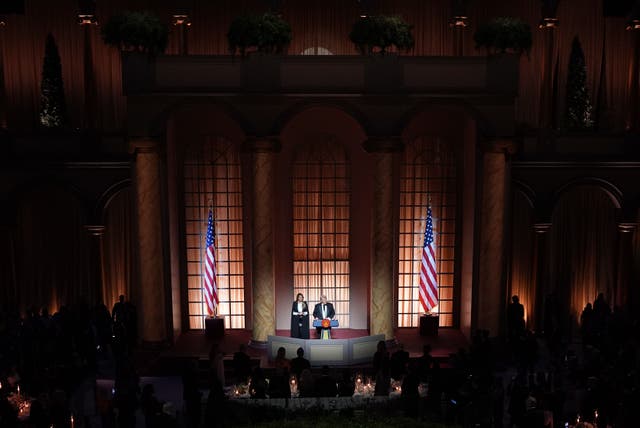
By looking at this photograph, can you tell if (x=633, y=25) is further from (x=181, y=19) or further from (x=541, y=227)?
(x=181, y=19)

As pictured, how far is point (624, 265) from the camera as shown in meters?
21.9

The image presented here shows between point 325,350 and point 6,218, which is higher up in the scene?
point 6,218

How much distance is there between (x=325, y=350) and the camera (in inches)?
730

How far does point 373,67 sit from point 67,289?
11.9 meters

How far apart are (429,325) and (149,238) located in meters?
8.29

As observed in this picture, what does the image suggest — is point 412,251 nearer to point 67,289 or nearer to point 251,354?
point 251,354

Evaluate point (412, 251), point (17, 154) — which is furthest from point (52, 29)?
point (412, 251)

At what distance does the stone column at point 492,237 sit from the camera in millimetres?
19719

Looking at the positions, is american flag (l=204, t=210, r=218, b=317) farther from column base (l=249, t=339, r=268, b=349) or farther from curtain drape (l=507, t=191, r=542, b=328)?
curtain drape (l=507, t=191, r=542, b=328)

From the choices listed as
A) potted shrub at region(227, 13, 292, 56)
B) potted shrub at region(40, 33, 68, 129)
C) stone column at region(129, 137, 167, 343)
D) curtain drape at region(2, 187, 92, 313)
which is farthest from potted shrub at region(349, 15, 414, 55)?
curtain drape at region(2, 187, 92, 313)

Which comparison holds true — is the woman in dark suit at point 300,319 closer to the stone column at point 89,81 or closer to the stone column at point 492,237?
the stone column at point 492,237

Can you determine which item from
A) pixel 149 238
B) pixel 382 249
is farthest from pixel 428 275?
pixel 149 238

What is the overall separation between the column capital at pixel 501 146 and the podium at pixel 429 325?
5095 mm

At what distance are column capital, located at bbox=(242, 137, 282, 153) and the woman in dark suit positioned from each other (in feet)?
13.0
